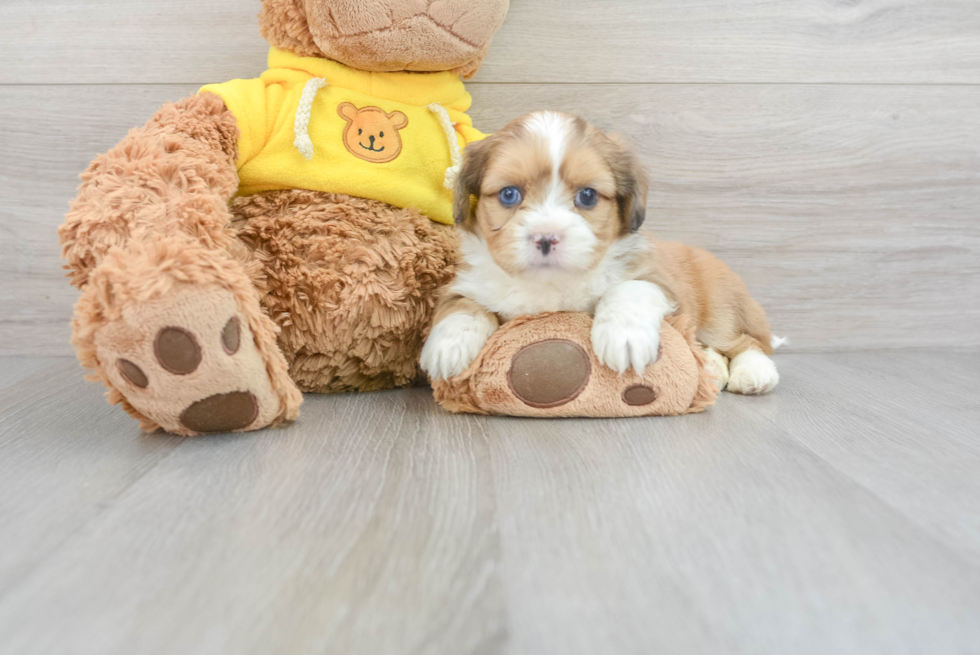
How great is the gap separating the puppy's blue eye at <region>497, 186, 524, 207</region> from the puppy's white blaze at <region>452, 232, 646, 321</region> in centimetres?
13

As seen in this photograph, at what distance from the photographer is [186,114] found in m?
1.56

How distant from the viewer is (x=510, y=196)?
4.96 ft

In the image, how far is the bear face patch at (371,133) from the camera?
5.48 ft

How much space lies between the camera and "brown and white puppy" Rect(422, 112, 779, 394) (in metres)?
1.42

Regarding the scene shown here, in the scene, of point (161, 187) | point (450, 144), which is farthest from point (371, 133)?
point (161, 187)

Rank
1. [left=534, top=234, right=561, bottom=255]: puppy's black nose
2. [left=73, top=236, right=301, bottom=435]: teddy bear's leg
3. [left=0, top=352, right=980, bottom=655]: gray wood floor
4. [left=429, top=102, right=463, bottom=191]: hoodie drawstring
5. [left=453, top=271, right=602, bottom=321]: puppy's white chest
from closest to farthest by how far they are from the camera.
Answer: [left=0, top=352, right=980, bottom=655]: gray wood floor
[left=73, top=236, right=301, bottom=435]: teddy bear's leg
[left=534, top=234, right=561, bottom=255]: puppy's black nose
[left=453, top=271, right=602, bottom=321]: puppy's white chest
[left=429, top=102, right=463, bottom=191]: hoodie drawstring

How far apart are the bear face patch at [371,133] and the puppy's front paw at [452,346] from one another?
0.45 metres

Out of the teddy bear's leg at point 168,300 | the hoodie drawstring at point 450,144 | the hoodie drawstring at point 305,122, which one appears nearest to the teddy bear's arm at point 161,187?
the teddy bear's leg at point 168,300

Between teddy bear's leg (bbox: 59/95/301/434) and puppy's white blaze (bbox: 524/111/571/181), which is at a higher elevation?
puppy's white blaze (bbox: 524/111/571/181)

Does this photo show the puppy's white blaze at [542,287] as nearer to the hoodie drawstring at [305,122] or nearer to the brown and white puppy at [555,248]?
the brown and white puppy at [555,248]

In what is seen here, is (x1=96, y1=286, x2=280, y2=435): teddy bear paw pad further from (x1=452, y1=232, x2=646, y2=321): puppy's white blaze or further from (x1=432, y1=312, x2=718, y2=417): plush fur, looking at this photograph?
(x1=452, y1=232, x2=646, y2=321): puppy's white blaze

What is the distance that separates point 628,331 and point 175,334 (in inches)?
33.1

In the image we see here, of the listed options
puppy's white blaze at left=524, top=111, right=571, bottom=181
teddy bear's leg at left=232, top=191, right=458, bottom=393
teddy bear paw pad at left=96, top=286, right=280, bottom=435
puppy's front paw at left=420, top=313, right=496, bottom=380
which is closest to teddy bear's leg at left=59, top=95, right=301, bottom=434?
teddy bear paw pad at left=96, top=286, right=280, bottom=435

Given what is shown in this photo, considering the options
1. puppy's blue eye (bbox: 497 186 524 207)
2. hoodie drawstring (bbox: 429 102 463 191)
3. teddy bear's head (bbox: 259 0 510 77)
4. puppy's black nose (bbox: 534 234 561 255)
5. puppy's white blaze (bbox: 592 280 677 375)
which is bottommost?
puppy's white blaze (bbox: 592 280 677 375)
